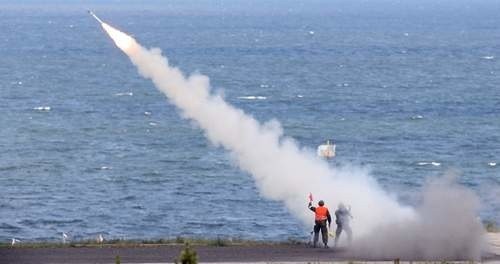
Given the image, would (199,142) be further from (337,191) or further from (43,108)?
(337,191)

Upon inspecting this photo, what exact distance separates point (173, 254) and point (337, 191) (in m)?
11.1

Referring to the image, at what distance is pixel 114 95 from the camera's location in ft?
453

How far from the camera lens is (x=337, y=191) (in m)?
54.5

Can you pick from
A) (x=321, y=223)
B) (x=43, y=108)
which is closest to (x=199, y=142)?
(x=43, y=108)

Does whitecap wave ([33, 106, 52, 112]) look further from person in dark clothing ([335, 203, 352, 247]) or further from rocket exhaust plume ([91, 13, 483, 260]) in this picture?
person in dark clothing ([335, 203, 352, 247])

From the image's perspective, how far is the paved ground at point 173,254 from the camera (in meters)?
44.1

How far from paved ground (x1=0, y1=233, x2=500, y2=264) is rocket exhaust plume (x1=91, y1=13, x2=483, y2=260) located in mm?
1392

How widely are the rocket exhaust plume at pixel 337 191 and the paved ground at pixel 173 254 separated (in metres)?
1.39

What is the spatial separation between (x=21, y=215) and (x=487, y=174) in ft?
104

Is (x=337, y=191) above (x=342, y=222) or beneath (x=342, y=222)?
above

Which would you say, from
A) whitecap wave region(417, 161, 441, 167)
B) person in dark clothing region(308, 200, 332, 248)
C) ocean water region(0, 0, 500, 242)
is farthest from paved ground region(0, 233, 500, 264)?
whitecap wave region(417, 161, 441, 167)

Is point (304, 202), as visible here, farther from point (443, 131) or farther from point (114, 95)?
point (114, 95)

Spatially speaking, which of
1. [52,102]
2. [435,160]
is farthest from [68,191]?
[52,102]

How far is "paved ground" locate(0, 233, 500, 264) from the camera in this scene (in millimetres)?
44125
